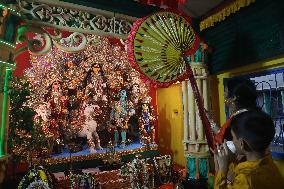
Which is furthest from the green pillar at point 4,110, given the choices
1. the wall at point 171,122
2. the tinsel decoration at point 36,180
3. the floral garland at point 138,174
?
the wall at point 171,122

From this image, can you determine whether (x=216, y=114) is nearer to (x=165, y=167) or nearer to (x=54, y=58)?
(x=165, y=167)

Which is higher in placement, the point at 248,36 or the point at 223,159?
the point at 248,36

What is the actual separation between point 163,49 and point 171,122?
6.07 meters

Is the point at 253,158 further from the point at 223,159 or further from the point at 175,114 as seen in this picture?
the point at 175,114

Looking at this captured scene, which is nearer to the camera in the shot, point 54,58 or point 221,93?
point 221,93

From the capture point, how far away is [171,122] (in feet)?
28.1

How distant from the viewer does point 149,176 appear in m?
4.20

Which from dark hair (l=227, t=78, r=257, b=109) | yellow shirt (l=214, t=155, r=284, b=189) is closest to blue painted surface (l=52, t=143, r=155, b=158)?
dark hair (l=227, t=78, r=257, b=109)

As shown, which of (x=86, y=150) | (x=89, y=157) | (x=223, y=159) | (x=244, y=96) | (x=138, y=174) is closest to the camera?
(x=223, y=159)

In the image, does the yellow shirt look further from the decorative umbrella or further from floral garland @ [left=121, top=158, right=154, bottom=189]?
floral garland @ [left=121, top=158, right=154, bottom=189]

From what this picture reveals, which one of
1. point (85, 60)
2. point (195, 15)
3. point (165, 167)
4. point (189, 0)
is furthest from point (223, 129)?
point (85, 60)

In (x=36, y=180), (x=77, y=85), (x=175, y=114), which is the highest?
(x=77, y=85)

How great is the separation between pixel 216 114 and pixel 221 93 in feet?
1.58

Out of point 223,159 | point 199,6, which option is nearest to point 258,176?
point 223,159
